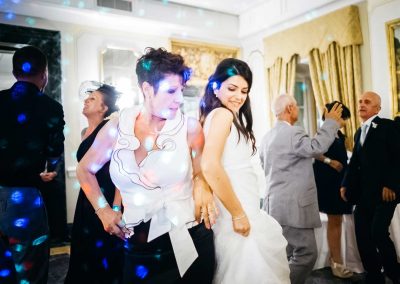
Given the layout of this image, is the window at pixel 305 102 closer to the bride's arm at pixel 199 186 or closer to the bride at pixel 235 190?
the bride at pixel 235 190

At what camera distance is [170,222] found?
114 cm

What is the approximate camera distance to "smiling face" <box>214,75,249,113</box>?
1465mm

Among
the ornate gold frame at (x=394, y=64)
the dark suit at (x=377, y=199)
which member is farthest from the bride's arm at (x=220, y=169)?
the ornate gold frame at (x=394, y=64)

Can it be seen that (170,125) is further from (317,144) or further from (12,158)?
(317,144)

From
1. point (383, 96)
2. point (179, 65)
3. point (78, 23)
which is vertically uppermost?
point (78, 23)

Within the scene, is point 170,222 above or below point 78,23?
below

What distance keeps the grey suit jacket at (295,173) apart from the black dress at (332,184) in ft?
2.30

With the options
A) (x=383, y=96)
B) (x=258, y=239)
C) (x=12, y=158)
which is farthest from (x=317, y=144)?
(x=383, y=96)

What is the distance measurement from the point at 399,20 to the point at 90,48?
12.5 feet

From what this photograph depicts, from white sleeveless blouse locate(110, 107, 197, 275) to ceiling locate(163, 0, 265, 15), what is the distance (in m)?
4.42

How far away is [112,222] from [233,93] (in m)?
0.71

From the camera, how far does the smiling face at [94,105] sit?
2256mm

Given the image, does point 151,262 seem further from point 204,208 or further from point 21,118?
point 21,118

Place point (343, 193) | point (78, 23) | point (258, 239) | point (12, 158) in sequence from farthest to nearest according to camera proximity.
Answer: point (78, 23)
point (343, 193)
point (12, 158)
point (258, 239)
